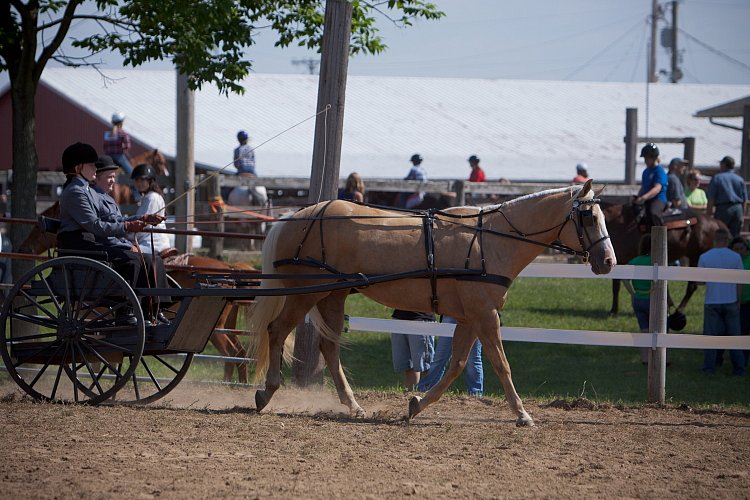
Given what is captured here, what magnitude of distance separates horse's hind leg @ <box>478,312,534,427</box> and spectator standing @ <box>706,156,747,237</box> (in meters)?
9.73

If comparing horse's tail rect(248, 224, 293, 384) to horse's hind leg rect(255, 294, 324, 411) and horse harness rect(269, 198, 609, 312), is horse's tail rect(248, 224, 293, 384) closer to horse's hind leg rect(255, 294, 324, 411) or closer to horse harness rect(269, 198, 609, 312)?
horse's hind leg rect(255, 294, 324, 411)

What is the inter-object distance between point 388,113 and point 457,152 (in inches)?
120

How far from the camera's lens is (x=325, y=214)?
736 centimetres

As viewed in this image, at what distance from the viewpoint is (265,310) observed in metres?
7.56

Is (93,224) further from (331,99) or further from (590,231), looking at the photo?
(590,231)

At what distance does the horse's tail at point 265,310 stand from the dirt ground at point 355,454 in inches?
21.2

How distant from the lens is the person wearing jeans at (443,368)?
909cm

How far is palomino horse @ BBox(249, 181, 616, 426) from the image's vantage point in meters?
6.99

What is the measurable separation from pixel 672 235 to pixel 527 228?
26.1 ft

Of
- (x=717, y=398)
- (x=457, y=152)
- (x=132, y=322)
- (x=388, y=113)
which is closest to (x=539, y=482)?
(x=132, y=322)

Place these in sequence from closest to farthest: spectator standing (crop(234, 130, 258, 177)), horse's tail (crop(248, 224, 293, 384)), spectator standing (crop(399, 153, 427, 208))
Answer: horse's tail (crop(248, 224, 293, 384)) < spectator standing (crop(234, 130, 258, 177)) < spectator standing (crop(399, 153, 427, 208))

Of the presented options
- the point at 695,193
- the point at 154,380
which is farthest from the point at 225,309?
the point at 695,193

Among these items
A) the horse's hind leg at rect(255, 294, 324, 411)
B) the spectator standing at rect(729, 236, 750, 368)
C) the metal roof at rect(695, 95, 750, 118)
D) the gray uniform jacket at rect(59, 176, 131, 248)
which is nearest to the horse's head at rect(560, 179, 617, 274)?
the horse's hind leg at rect(255, 294, 324, 411)

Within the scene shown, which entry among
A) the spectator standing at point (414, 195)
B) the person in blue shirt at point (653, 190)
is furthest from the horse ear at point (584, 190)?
the spectator standing at point (414, 195)
